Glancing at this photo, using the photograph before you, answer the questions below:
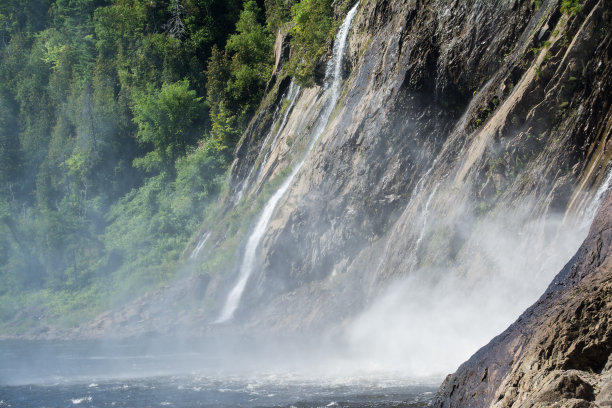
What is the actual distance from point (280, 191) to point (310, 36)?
7.48 metres

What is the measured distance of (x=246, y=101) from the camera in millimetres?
39469

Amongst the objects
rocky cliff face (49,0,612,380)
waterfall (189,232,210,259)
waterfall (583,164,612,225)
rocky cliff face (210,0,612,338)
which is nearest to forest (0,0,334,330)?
waterfall (189,232,210,259)

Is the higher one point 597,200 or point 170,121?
point 170,121

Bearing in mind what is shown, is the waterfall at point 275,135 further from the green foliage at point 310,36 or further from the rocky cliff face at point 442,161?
the green foliage at point 310,36

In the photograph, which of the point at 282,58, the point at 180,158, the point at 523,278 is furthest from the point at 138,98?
the point at 523,278

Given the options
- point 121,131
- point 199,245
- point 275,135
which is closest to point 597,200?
point 275,135

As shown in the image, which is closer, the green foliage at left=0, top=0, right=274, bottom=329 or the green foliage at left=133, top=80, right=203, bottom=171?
the green foliage at left=0, top=0, right=274, bottom=329

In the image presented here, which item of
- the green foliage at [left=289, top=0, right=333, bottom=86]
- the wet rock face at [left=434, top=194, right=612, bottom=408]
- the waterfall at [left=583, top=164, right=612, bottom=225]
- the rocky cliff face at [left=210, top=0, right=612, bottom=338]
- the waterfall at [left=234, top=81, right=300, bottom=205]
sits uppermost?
the green foliage at [left=289, top=0, right=333, bottom=86]

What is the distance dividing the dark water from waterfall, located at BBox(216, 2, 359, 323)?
324 cm

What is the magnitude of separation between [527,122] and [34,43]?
5833 cm

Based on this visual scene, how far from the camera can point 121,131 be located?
50.3 metres

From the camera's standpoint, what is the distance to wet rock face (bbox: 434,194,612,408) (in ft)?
22.6

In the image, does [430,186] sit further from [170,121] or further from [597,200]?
[170,121]

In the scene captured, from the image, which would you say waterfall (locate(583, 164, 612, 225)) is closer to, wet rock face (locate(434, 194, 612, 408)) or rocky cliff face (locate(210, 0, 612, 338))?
rocky cliff face (locate(210, 0, 612, 338))
